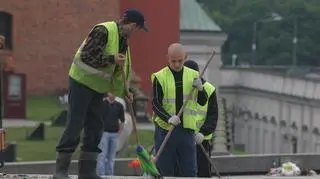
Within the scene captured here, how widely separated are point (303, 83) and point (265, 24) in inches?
1743

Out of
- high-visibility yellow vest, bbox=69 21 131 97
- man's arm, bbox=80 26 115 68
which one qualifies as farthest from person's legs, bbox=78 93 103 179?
man's arm, bbox=80 26 115 68

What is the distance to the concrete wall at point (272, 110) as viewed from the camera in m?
54.3

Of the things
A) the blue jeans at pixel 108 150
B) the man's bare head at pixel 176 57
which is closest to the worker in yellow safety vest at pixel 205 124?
the man's bare head at pixel 176 57

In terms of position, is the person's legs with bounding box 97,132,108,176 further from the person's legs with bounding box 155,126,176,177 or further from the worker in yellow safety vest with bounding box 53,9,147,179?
the worker in yellow safety vest with bounding box 53,9,147,179

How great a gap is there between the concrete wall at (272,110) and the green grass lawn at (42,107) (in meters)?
15.0

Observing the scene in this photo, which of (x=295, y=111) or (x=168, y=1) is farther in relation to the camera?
(x=295, y=111)

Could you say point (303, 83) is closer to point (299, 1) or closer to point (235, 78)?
point (235, 78)

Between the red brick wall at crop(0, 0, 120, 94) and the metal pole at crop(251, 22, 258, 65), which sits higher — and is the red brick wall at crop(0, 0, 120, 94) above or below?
above

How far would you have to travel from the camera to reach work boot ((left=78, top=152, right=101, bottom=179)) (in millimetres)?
10180

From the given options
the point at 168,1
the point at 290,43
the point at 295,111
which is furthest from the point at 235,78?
the point at 290,43

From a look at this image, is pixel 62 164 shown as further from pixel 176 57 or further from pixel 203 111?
pixel 203 111

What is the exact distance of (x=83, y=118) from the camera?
987cm

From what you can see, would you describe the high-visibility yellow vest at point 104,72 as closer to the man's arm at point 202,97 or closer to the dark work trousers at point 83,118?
the dark work trousers at point 83,118

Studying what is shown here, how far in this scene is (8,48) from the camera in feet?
137
